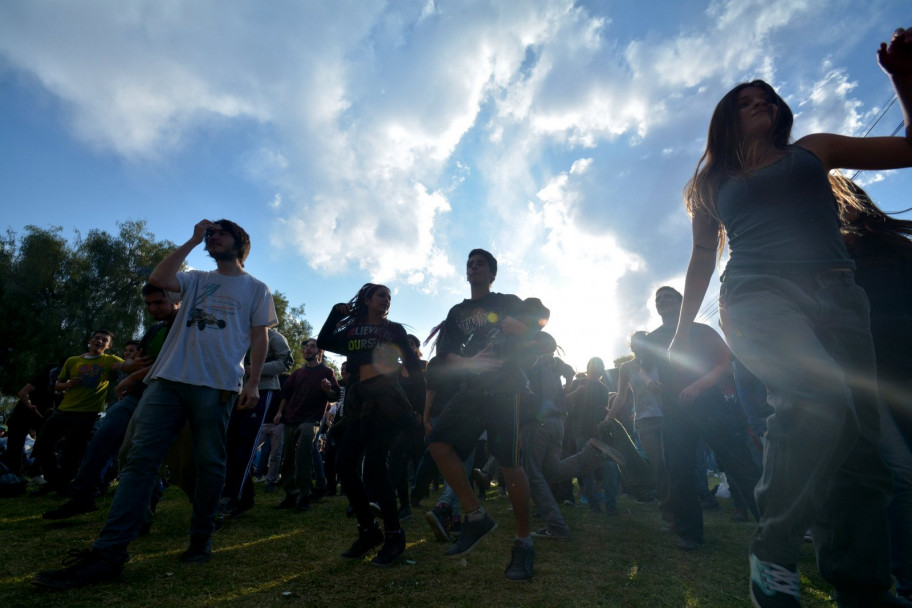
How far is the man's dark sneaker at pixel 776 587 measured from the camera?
1.41 metres

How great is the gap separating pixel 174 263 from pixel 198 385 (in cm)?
96

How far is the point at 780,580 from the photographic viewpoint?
1.43m

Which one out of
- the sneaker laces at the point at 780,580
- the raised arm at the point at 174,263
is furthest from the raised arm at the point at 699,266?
the raised arm at the point at 174,263

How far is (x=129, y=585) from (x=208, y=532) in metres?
0.64

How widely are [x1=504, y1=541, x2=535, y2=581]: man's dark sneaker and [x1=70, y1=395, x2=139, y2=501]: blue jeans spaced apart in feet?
12.4

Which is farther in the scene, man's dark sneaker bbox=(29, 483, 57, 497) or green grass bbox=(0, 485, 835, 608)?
man's dark sneaker bbox=(29, 483, 57, 497)

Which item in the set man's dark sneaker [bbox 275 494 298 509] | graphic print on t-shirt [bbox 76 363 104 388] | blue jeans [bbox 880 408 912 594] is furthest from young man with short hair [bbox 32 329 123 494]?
blue jeans [bbox 880 408 912 594]

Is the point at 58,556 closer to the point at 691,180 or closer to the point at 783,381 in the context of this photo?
the point at 783,381

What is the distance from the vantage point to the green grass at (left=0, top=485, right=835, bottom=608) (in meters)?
2.53

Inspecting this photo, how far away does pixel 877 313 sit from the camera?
2.42 m

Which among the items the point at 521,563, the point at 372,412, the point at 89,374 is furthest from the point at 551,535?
the point at 89,374

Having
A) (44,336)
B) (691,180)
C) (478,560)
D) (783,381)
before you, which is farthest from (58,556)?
(44,336)

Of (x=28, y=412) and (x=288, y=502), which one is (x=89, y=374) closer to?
(x=28, y=412)

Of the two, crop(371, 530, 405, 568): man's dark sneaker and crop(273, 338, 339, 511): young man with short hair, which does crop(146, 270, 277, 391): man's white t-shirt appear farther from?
→ crop(273, 338, 339, 511): young man with short hair
